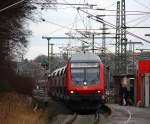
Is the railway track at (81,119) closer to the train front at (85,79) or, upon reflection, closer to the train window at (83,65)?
the train front at (85,79)

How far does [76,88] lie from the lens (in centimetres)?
3688

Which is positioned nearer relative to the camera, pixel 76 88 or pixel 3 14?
Result: pixel 3 14

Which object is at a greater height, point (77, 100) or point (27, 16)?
point (27, 16)

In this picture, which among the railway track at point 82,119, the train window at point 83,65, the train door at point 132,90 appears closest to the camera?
the railway track at point 82,119

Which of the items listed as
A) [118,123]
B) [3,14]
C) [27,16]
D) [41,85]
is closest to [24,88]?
[27,16]

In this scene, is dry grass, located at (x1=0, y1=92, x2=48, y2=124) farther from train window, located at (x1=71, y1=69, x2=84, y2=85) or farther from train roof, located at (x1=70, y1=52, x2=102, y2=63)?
train roof, located at (x1=70, y1=52, x2=102, y2=63)

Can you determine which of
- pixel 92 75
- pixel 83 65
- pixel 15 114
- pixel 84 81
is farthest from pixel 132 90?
pixel 15 114

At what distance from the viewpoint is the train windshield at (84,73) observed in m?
37.2

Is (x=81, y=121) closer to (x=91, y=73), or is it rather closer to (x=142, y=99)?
(x=91, y=73)

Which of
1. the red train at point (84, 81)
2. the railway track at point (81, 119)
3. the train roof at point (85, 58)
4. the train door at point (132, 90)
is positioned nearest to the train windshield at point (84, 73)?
the red train at point (84, 81)

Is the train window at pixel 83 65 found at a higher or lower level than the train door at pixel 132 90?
higher

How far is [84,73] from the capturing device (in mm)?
37594

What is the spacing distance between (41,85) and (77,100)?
97161 millimetres

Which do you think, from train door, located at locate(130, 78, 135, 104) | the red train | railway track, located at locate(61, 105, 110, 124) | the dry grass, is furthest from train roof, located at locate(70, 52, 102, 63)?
train door, located at locate(130, 78, 135, 104)
